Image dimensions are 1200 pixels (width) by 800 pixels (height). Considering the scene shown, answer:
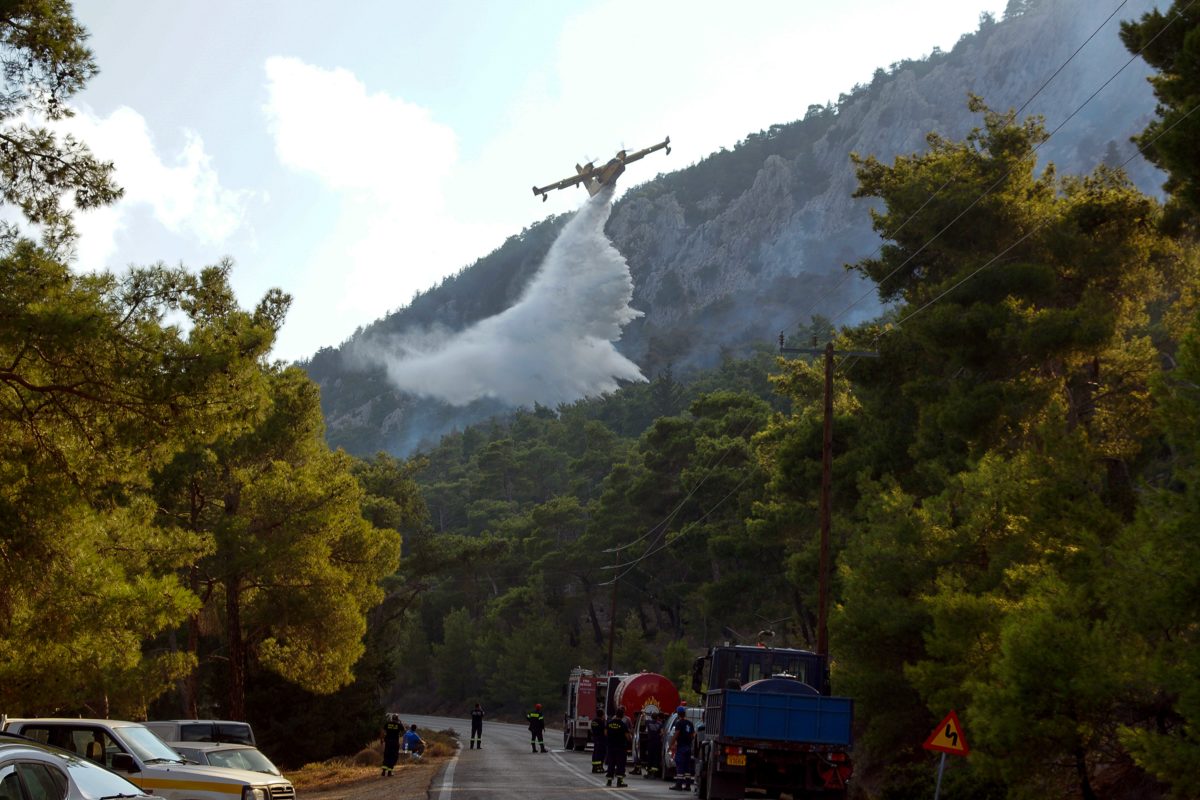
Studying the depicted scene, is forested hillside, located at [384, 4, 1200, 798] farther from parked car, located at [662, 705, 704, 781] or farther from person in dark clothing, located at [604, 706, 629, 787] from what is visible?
person in dark clothing, located at [604, 706, 629, 787]

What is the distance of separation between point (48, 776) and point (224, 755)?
970 centimetres

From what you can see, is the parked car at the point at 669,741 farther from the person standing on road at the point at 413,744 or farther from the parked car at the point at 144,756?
the parked car at the point at 144,756

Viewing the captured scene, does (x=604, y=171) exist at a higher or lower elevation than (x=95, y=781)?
higher

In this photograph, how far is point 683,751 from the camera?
95.8 ft

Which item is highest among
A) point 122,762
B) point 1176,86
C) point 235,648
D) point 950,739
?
point 1176,86

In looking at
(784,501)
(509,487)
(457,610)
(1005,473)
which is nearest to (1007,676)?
(1005,473)

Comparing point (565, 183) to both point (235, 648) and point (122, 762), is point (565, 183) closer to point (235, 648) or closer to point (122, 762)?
point (235, 648)

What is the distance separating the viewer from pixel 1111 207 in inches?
1272

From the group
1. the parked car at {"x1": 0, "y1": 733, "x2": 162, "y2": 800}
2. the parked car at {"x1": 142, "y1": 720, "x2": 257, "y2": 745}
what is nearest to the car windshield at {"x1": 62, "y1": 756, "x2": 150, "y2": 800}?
the parked car at {"x1": 0, "y1": 733, "x2": 162, "y2": 800}

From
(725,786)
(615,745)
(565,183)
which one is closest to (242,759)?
(725,786)

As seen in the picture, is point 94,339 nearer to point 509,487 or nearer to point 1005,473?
point 1005,473

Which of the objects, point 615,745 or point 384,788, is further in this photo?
point 615,745

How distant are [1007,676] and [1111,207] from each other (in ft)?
62.6

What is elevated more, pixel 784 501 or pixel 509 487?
pixel 509 487
